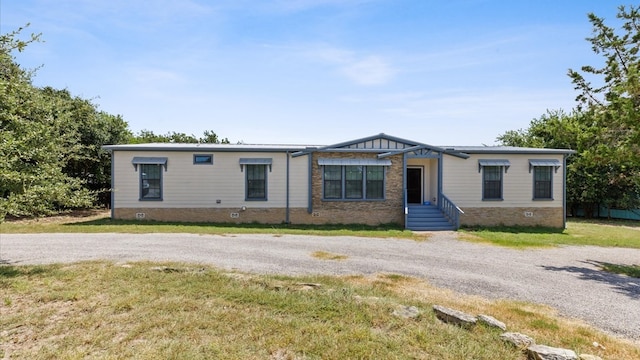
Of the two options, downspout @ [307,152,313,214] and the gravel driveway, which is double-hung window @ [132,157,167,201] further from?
downspout @ [307,152,313,214]

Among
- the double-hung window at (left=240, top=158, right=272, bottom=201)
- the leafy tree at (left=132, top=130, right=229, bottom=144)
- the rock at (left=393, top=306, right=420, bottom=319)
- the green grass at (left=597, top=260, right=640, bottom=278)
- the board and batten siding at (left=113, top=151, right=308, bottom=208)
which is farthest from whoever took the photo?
the leafy tree at (left=132, top=130, right=229, bottom=144)

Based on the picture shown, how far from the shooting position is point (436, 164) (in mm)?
16531

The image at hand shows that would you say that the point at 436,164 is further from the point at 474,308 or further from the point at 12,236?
the point at 12,236

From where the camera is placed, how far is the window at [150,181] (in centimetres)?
1538

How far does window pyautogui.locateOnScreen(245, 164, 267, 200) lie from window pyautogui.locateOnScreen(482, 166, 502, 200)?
10.7 m

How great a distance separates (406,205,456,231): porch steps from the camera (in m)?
15.0

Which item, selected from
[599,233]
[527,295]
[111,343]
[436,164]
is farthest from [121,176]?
[599,233]

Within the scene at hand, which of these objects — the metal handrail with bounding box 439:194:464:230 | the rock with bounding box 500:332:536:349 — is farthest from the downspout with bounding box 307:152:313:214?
the rock with bounding box 500:332:536:349

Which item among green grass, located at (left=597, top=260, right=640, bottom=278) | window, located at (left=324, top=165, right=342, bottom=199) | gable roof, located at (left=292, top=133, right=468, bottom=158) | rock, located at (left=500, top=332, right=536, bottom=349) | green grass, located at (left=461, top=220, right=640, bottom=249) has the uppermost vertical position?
gable roof, located at (left=292, top=133, right=468, bottom=158)

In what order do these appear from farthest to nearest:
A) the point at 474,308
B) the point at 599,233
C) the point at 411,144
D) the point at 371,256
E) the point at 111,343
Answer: the point at 411,144, the point at 599,233, the point at 371,256, the point at 474,308, the point at 111,343

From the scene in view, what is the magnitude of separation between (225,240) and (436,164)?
10.9 m

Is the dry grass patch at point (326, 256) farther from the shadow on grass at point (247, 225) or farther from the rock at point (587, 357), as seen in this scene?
the rock at point (587, 357)

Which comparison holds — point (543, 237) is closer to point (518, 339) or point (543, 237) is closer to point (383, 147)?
point (383, 147)

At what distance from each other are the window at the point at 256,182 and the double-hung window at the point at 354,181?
9.26 feet
